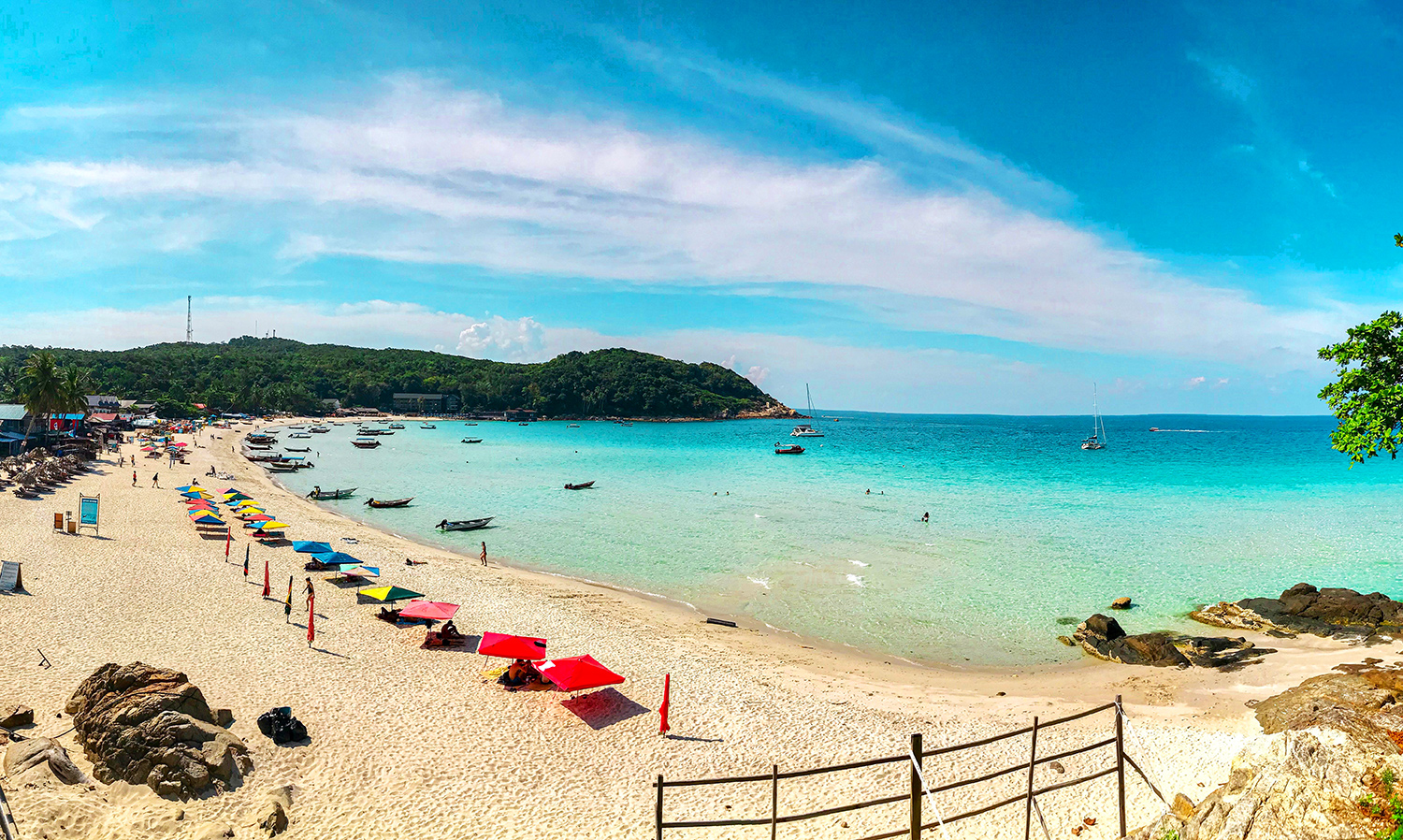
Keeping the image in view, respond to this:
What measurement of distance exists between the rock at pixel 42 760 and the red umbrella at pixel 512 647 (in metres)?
7.05

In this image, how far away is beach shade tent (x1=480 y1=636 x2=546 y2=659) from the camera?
53.1ft

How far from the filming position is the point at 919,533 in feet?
129

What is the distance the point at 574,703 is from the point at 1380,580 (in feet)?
119

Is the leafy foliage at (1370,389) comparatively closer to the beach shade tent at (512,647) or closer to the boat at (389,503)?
the beach shade tent at (512,647)

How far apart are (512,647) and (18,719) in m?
8.75

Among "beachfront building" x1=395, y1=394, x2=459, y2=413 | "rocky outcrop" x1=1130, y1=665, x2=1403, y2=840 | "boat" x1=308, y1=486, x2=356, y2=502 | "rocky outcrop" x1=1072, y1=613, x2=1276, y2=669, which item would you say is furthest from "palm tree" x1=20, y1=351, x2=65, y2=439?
"beachfront building" x1=395, y1=394, x2=459, y2=413

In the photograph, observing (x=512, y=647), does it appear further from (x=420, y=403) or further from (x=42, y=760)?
(x=420, y=403)

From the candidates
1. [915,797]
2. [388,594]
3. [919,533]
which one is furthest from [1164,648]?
[388,594]

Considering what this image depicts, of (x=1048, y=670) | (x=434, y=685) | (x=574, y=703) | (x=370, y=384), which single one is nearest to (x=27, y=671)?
(x=434, y=685)

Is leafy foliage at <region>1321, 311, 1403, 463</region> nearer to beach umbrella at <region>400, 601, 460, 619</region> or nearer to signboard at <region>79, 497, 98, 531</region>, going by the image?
beach umbrella at <region>400, 601, 460, 619</region>

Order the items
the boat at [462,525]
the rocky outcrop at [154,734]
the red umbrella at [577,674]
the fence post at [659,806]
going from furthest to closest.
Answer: the boat at [462,525] < the red umbrella at [577,674] < the rocky outcrop at [154,734] < the fence post at [659,806]

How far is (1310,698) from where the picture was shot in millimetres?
14930

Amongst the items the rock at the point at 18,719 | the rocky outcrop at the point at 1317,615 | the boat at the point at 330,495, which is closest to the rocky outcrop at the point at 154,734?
the rock at the point at 18,719

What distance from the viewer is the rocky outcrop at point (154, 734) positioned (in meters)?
10.5
